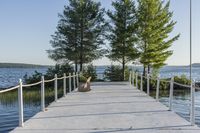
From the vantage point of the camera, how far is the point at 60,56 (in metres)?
35.4

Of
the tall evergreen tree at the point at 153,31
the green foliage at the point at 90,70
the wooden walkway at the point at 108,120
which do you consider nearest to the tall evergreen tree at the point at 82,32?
the green foliage at the point at 90,70

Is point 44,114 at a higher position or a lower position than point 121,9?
lower

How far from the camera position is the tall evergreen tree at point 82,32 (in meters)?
34.6

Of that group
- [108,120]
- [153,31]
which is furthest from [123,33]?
[108,120]

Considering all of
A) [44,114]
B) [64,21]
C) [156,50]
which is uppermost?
[64,21]

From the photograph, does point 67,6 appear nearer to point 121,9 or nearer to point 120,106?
point 121,9

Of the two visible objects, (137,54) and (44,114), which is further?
(137,54)

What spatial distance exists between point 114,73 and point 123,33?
12.0ft

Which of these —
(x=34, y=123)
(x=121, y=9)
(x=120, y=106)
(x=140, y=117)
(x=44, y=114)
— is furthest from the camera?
(x=121, y=9)

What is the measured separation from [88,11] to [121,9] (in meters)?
3.06

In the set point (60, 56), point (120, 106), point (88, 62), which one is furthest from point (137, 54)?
point (120, 106)

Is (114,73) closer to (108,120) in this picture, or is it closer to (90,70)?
(90,70)

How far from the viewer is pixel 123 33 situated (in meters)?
33.5

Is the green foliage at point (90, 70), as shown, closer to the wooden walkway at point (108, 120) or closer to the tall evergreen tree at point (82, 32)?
the tall evergreen tree at point (82, 32)
